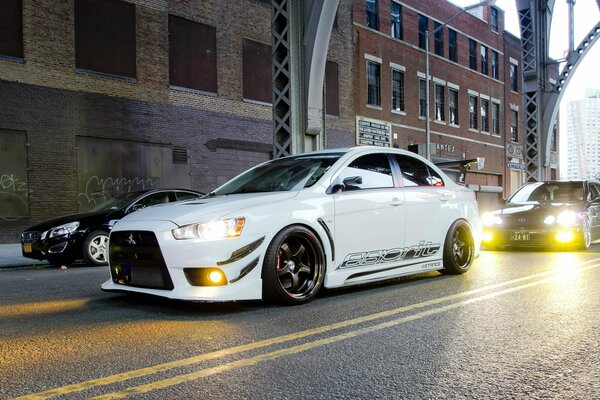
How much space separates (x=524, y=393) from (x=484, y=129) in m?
35.5

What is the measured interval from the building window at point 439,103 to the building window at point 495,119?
6.52 m

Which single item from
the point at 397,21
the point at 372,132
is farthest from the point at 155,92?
the point at 397,21

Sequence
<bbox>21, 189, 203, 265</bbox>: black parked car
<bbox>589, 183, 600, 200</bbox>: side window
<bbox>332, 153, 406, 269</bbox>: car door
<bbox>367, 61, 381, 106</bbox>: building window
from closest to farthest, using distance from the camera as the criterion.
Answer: <bbox>332, 153, 406, 269</bbox>: car door → <bbox>21, 189, 203, 265</bbox>: black parked car → <bbox>589, 183, 600, 200</bbox>: side window → <bbox>367, 61, 381, 106</bbox>: building window

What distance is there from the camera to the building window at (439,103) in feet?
104

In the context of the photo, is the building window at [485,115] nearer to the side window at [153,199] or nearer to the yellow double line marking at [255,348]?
the side window at [153,199]

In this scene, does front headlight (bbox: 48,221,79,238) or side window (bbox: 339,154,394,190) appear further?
front headlight (bbox: 48,221,79,238)

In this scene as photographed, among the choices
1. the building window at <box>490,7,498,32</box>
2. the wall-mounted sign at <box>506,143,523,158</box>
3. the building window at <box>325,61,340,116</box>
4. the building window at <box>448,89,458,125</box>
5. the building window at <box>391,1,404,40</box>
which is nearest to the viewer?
the wall-mounted sign at <box>506,143,523,158</box>

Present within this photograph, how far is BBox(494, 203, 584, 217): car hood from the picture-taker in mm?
11194

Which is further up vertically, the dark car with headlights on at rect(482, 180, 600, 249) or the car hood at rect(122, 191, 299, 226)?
the car hood at rect(122, 191, 299, 226)

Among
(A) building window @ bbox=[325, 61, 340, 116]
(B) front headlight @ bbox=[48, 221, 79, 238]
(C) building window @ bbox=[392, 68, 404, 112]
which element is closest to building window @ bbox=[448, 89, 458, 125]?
(C) building window @ bbox=[392, 68, 404, 112]

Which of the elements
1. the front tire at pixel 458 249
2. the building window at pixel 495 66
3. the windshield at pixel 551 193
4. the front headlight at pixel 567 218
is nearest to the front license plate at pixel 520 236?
the front headlight at pixel 567 218

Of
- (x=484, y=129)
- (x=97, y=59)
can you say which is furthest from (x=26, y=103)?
(x=484, y=129)

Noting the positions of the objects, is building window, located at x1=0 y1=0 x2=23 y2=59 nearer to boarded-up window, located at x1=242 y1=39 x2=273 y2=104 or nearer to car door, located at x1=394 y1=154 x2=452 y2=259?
boarded-up window, located at x1=242 y1=39 x2=273 y2=104

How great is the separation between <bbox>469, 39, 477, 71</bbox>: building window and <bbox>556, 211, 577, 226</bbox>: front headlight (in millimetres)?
25954
